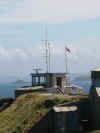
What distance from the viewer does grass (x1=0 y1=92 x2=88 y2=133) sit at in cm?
4556

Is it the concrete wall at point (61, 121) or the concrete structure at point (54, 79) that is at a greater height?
the concrete structure at point (54, 79)

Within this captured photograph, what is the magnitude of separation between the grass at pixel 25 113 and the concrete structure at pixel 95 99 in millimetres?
6385

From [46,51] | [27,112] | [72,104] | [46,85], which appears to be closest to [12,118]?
[27,112]

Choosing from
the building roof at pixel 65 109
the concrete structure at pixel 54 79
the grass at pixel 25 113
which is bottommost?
the grass at pixel 25 113

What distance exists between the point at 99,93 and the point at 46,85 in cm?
3068

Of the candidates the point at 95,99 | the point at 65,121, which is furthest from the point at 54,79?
the point at 65,121

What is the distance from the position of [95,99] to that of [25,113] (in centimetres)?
1290

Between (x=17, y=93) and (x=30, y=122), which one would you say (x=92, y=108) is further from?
(x=17, y=93)

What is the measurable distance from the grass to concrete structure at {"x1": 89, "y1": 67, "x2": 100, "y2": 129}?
6385 millimetres

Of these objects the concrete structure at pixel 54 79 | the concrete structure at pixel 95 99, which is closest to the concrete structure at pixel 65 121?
the concrete structure at pixel 95 99

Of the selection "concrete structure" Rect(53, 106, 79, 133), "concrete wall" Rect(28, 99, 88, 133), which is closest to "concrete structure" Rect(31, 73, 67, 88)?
"concrete wall" Rect(28, 99, 88, 133)

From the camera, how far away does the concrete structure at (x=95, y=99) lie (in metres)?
39.9

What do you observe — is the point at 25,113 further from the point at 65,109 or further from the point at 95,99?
the point at 95,99

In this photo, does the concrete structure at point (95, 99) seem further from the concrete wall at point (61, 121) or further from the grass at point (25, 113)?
the grass at point (25, 113)
